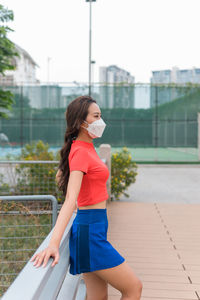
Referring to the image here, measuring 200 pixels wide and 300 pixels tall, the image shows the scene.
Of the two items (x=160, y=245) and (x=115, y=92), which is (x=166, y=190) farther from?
(x=115, y=92)

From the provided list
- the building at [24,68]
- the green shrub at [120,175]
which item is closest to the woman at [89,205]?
the green shrub at [120,175]

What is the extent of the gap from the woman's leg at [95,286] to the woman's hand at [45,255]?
749 mm

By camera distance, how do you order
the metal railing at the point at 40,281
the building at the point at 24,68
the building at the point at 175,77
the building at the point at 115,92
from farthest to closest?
the building at the point at 24,68 → the building at the point at 175,77 → the building at the point at 115,92 → the metal railing at the point at 40,281

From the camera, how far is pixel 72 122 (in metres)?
2.15

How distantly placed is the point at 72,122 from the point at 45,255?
95 centimetres

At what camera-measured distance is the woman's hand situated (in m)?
1.34

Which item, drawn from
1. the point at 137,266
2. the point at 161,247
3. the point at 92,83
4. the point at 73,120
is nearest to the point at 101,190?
the point at 73,120

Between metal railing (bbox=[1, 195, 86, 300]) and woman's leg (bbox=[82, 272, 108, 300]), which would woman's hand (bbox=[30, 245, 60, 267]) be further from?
woman's leg (bbox=[82, 272, 108, 300])

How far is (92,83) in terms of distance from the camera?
19.8m

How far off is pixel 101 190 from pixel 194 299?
1.79 m

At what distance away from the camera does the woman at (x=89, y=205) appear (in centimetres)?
193

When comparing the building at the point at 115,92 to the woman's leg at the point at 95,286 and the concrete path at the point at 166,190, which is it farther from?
the woman's leg at the point at 95,286

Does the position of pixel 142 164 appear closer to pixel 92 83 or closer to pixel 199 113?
pixel 199 113

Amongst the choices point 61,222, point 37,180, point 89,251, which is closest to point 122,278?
point 89,251
